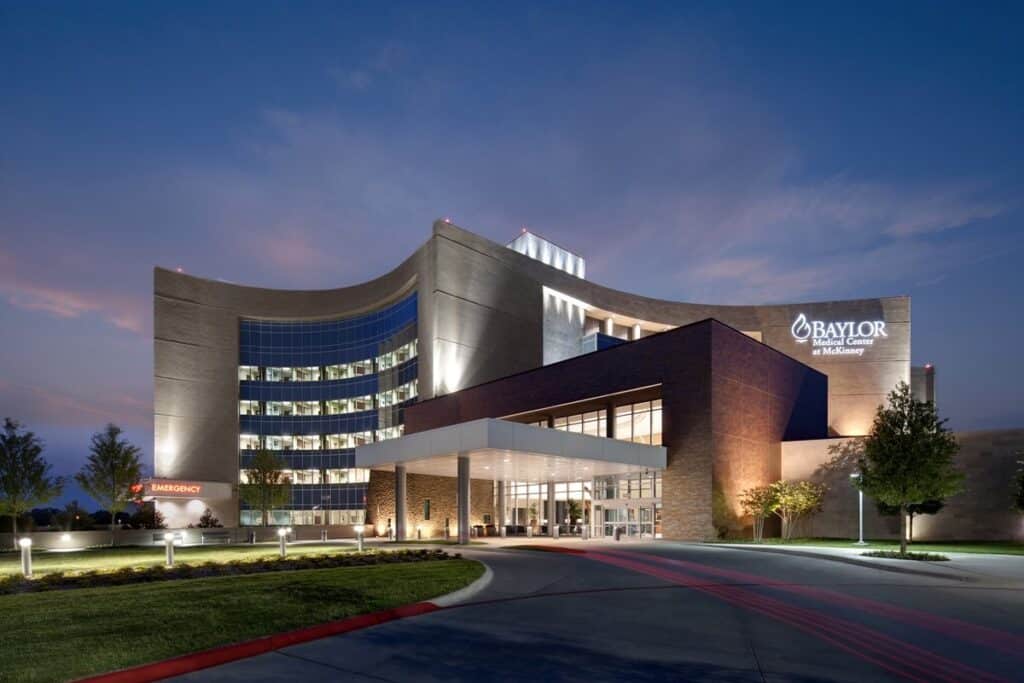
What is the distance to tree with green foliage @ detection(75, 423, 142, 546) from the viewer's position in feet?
149

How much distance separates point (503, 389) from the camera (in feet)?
162

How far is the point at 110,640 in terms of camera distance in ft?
30.5

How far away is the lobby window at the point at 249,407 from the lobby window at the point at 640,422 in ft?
153

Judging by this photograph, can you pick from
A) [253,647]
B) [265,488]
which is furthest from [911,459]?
[265,488]

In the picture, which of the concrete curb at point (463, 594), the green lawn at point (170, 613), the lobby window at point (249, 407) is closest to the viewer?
the green lawn at point (170, 613)

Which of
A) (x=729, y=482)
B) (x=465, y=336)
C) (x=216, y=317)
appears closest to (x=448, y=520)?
(x=465, y=336)

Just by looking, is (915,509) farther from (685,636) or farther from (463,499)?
(685,636)

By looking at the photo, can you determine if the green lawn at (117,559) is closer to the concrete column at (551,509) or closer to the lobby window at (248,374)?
the concrete column at (551,509)

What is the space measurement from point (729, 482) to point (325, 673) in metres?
31.9

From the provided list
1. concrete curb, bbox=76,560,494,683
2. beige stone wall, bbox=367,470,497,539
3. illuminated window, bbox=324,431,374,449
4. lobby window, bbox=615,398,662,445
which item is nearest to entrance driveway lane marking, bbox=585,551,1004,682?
concrete curb, bbox=76,560,494,683

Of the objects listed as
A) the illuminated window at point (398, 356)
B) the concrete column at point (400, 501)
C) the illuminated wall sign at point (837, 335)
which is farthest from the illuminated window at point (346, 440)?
the illuminated wall sign at point (837, 335)

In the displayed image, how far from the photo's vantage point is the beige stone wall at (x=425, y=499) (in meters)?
48.3

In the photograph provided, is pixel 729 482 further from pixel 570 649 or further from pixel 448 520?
pixel 570 649

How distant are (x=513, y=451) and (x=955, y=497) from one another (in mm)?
27018
